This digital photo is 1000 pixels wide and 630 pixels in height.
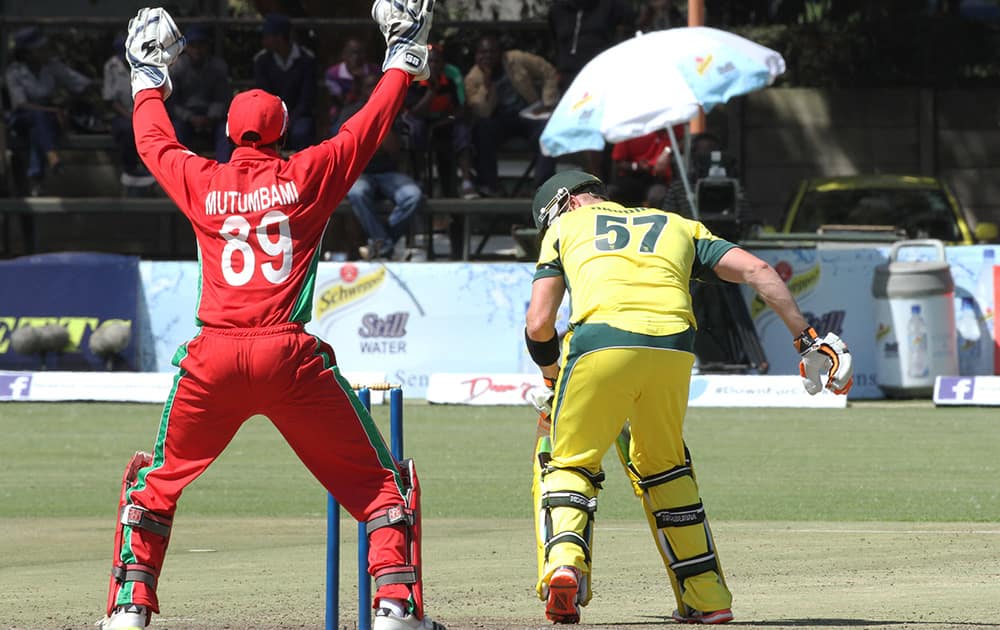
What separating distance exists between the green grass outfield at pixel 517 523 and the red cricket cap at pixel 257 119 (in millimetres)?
1954

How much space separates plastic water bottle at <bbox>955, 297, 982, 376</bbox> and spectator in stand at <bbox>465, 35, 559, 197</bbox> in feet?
15.3

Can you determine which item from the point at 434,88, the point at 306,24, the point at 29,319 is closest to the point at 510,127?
the point at 434,88

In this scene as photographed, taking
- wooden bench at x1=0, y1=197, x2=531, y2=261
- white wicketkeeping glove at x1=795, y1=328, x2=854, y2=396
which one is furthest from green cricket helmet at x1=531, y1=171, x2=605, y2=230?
wooden bench at x1=0, y1=197, x2=531, y2=261

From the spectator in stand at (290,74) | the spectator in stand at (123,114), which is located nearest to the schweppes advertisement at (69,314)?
the spectator in stand at (290,74)

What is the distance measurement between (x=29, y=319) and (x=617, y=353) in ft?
40.3

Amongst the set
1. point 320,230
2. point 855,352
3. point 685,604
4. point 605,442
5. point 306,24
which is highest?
point 306,24

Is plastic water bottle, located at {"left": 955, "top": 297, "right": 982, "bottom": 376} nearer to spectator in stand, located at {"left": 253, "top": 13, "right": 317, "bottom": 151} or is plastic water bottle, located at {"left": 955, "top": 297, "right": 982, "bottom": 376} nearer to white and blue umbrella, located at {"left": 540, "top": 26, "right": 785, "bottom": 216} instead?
white and blue umbrella, located at {"left": 540, "top": 26, "right": 785, "bottom": 216}

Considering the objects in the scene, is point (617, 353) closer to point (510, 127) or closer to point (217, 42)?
point (510, 127)

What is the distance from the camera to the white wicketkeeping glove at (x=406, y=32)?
285 inches

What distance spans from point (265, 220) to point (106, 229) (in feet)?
73.3

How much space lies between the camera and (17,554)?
10000 millimetres

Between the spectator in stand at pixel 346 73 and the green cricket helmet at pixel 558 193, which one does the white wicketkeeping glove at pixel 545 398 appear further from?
the spectator in stand at pixel 346 73

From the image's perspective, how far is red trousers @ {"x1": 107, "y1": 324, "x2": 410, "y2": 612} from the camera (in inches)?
259

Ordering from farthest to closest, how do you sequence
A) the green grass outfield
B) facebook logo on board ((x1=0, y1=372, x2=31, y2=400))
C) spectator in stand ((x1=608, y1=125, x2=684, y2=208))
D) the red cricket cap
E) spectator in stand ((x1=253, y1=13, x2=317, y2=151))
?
1. spectator in stand ((x1=253, y1=13, x2=317, y2=151))
2. spectator in stand ((x1=608, y1=125, x2=684, y2=208))
3. facebook logo on board ((x1=0, y1=372, x2=31, y2=400))
4. the green grass outfield
5. the red cricket cap
